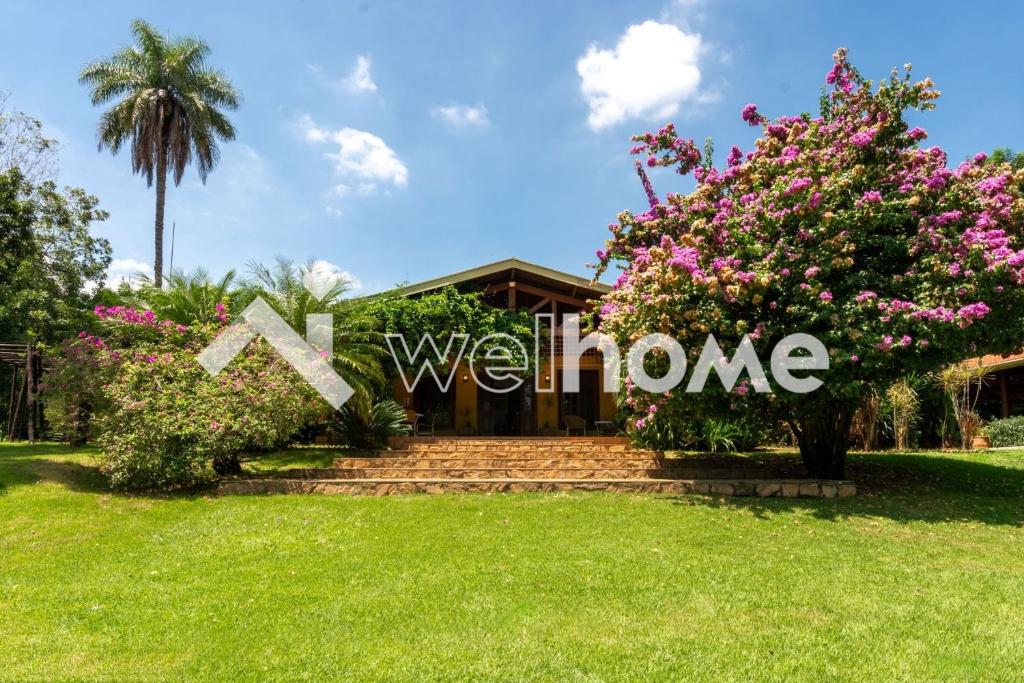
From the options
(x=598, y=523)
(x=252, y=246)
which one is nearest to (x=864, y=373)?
(x=598, y=523)

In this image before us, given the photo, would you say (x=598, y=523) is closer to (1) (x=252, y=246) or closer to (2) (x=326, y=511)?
(2) (x=326, y=511)

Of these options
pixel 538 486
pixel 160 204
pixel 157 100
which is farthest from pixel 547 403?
pixel 157 100

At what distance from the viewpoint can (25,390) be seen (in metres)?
16.5

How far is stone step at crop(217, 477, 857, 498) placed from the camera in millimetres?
9406

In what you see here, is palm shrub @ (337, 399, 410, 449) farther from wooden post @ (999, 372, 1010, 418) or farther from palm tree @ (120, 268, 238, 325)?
wooden post @ (999, 372, 1010, 418)

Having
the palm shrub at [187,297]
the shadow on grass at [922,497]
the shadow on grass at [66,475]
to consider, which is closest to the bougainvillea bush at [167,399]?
the shadow on grass at [66,475]

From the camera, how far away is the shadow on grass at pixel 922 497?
26.6 feet

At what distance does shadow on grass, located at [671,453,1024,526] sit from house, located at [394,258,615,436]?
28.3 feet

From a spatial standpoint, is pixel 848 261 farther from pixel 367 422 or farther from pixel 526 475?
pixel 367 422

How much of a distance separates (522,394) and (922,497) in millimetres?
11790

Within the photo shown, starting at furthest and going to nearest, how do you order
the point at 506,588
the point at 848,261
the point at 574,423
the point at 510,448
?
the point at 574,423
the point at 510,448
the point at 848,261
the point at 506,588

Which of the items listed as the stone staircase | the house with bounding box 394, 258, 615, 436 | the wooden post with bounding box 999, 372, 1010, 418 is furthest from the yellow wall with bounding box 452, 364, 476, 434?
the wooden post with bounding box 999, 372, 1010, 418

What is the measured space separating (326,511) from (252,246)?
401 inches

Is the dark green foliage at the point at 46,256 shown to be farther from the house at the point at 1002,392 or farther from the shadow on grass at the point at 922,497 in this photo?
the house at the point at 1002,392
